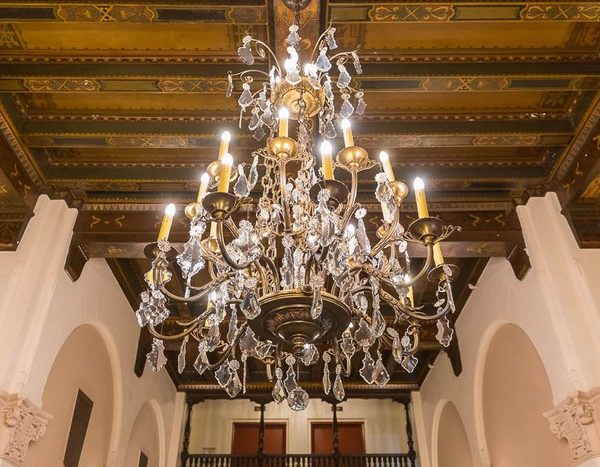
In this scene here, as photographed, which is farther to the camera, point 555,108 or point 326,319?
point 555,108

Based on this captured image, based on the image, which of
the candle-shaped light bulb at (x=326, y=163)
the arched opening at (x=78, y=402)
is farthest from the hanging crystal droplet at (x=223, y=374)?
the arched opening at (x=78, y=402)

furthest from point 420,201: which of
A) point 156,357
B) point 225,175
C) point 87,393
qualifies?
point 87,393

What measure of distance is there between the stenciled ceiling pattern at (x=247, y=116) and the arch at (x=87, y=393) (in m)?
1.14

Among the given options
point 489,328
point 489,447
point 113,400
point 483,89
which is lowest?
point 489,447

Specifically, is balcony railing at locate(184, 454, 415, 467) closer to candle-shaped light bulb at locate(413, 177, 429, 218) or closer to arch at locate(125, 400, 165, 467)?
arch at locate(125, 400, 165, 467)

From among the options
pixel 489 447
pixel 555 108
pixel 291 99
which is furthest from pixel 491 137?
pixel 489 447

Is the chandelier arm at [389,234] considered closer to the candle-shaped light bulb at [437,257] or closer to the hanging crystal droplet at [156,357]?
Answer: the candle-shaped light bulb at [437,257]

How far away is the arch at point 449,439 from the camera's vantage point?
852 centimetres

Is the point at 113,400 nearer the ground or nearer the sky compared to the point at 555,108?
nearer the ground

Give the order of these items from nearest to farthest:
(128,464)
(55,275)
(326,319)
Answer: (326,319) → (55,275) → (128,464)

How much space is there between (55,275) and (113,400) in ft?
9.05

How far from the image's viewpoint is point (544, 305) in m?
5.23

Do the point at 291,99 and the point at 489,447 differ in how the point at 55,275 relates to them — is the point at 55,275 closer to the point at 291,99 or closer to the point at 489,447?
the point at 291,99

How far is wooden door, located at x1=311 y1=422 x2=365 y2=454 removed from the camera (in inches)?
475
